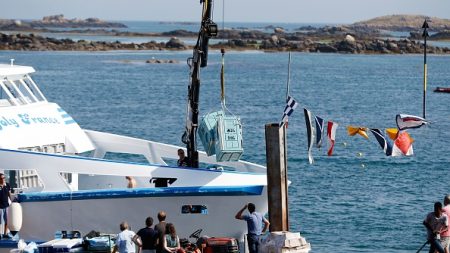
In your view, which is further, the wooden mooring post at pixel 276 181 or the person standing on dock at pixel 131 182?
the person standing on dock at pixel 131 182

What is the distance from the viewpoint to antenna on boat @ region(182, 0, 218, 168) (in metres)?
23.6

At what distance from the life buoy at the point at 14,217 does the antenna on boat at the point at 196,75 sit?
404 centimetres

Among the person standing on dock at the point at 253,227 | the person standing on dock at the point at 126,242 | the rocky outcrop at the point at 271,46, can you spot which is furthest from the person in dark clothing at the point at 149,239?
the rocky outcrop at the point at 271,46

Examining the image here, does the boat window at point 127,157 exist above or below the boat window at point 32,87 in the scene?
below

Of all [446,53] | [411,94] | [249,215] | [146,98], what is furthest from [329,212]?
[446,53]

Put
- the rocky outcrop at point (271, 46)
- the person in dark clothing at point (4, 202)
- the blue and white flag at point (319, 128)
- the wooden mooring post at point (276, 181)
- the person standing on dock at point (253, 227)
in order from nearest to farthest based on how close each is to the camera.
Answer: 1. the wooden mooring post at point (276, 181)
2. the person standing on dock at point (253, 227)
3. the person in dark clothing at point (4, 202)
4. the blue and white flag at point (319, 128)
5. the rocky outcrop at point (271, 46)

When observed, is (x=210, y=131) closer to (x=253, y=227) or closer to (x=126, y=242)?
(x=253, y=227)

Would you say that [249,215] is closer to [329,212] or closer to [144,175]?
[144,175]

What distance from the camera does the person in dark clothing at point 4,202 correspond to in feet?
70.7

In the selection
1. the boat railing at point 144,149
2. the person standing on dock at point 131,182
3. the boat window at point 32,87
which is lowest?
the person standing on dock at point 131,182

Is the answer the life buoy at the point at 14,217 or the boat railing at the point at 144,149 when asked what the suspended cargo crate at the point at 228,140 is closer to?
the boat railing at the point at 144,149

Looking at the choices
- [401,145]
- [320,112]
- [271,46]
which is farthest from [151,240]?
[271,46]

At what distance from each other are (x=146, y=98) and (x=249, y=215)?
55.4 m

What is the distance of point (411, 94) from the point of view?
88250mm
